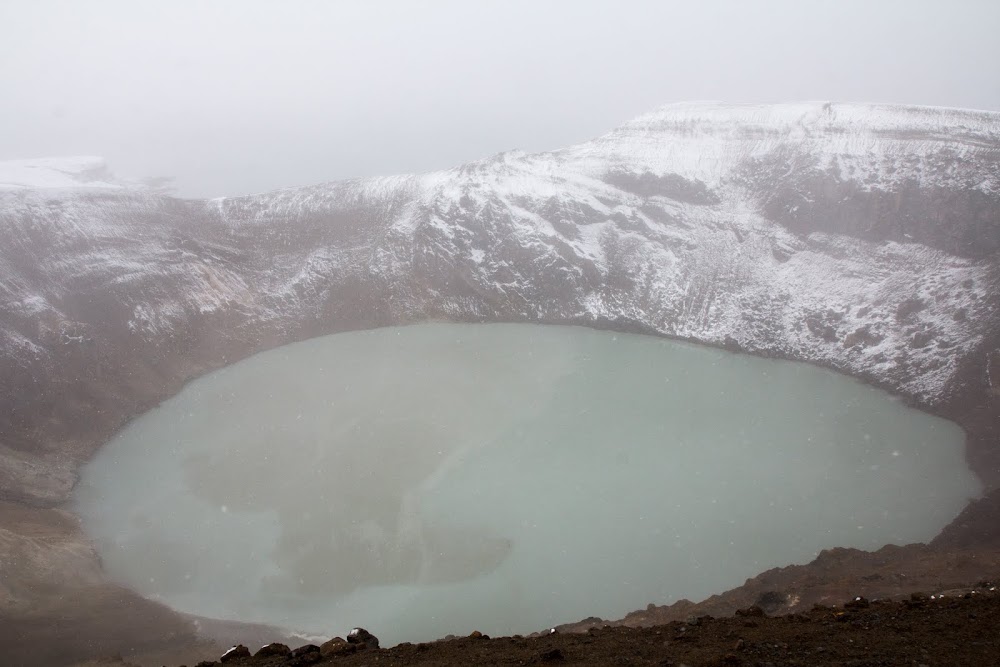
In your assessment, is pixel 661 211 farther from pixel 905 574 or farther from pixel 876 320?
pixel 905 574

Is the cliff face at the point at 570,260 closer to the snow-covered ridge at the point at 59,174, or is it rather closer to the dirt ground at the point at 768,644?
the snow-covered ridge at the point at 59,174

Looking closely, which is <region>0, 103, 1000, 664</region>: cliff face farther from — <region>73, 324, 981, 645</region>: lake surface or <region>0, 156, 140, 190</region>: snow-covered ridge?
<region>0, 156, 140, 190</region>: snow-covered ridge

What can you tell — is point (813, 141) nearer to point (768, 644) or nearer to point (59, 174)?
point (768, 644)

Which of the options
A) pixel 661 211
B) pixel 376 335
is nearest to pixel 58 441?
pixel 376 335

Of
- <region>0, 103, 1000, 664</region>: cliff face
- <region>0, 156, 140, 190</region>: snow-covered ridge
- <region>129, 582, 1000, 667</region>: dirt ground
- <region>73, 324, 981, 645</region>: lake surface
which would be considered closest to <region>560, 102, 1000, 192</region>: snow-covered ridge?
<region>0, 103, 1000, 664</region>: cliff face

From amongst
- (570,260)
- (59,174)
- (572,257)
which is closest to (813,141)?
(572,257)

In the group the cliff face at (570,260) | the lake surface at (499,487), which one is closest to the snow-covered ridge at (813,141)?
the cliff face at (570,260)

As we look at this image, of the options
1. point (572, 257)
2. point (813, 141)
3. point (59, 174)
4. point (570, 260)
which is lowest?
point (570, 260)

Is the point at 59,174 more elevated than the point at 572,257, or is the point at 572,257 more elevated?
the point at 59,174
